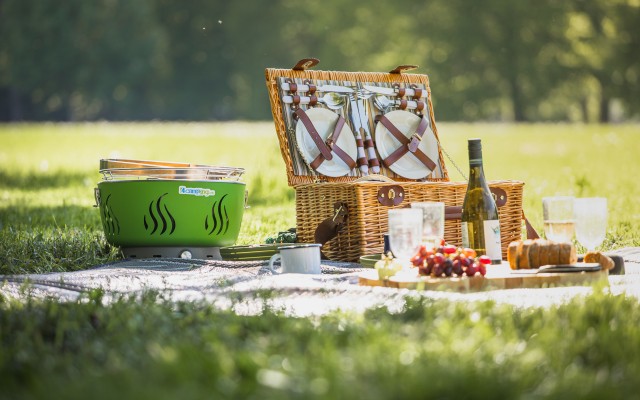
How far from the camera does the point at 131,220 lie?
467cm

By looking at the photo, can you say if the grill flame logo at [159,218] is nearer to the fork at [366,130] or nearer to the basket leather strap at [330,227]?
the basket leather strap at [330,227]

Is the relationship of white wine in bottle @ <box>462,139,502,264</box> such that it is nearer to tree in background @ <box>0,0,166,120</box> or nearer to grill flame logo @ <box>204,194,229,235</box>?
grill flame logo @ <box>204,194,229,235</box>

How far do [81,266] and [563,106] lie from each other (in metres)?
50.3

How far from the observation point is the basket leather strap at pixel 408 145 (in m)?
5.35

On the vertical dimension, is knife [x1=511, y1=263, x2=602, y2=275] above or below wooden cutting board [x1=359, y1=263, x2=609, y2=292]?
above

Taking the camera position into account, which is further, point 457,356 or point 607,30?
point 607,30

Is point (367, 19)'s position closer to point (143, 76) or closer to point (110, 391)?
point (143, 76)

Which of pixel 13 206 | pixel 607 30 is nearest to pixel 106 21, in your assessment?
pixel 607 30

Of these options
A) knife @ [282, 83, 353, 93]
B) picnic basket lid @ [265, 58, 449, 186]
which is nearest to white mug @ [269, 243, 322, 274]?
picnic basket lid @ [265, 58, 449, 186]

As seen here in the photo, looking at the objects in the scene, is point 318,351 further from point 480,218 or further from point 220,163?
point 220,163

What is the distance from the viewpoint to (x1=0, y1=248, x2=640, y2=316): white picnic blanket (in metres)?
3.00

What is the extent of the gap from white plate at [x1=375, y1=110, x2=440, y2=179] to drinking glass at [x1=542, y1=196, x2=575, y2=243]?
6.60 ft

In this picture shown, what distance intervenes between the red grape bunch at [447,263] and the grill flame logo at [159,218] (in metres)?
1.69

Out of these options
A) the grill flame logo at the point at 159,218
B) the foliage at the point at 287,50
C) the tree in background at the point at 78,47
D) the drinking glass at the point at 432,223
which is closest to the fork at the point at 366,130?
the grill flame logo at the point at 159,218
